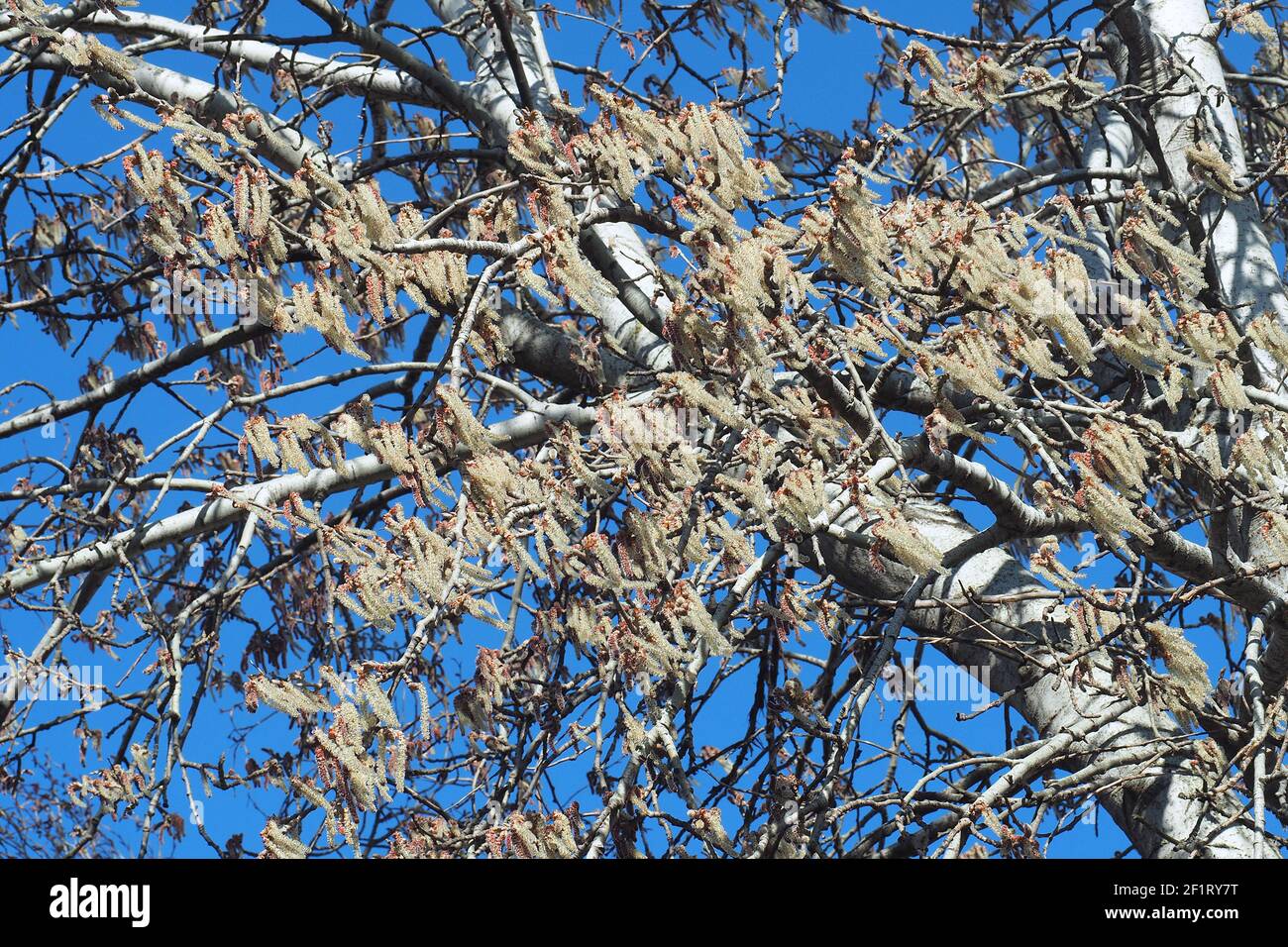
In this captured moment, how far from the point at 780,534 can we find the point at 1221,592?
4.38ft

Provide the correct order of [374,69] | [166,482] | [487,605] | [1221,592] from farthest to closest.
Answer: [374,69]
[166,482]
[1221,592]
[487,605]

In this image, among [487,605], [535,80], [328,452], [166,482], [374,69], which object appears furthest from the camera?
[535,80]

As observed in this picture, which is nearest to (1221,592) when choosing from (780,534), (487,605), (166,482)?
(780,534)

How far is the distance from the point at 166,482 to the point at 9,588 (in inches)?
24.9

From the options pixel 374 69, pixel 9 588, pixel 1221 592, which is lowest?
pixel 1221 592

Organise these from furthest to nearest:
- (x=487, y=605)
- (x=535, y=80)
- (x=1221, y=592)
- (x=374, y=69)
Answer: (x=535, y=80), (x=374, y=69), (x=1221, y=592), (x=487, y=605)

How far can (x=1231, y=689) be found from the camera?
4.32 meters

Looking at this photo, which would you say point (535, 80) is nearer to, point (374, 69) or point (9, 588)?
point (374, 69)
